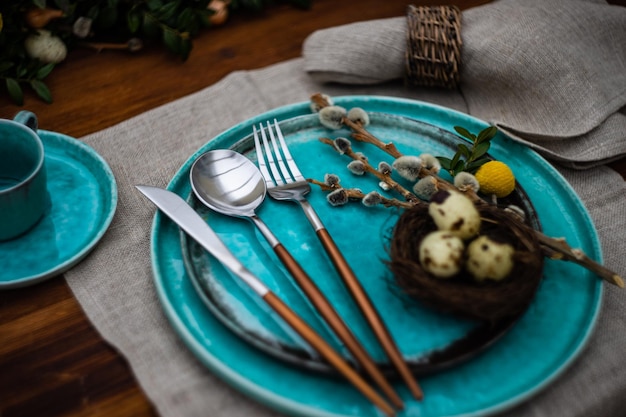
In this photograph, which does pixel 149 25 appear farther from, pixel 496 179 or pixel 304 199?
pixel 496 179

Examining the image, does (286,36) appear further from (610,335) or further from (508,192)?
(610,335)

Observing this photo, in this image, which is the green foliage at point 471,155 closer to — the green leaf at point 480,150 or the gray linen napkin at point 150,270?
the green leaf at point 480,150

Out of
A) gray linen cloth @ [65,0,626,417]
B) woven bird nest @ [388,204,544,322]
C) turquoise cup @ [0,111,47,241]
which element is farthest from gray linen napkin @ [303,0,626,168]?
turquoise cup @ [0,111,47,241]

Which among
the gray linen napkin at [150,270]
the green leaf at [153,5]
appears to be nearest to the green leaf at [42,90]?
the gray linen napkin at [150,270]

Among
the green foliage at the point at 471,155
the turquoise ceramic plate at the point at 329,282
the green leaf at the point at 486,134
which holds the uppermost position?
the green leaf at the point at 486,134

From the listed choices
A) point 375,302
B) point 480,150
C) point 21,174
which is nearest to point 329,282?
point 375,302

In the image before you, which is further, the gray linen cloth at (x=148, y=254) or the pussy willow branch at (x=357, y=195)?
the pussy willow branch at (x=357, y=195)
